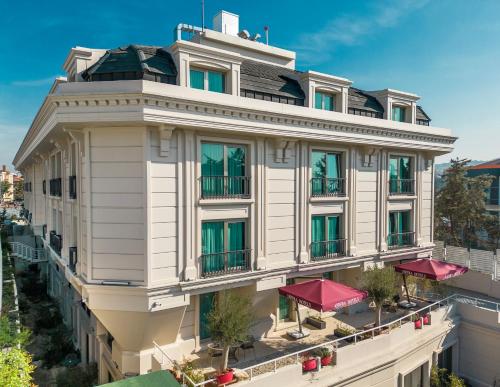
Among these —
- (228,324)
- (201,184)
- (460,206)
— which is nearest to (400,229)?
(228,324)

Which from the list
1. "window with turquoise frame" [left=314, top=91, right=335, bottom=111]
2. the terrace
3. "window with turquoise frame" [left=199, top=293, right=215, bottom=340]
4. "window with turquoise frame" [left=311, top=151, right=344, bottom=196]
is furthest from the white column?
"window with turquoise frame" [left=314, top=91, right=335, bottom=111]

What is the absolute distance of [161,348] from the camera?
1256 cm

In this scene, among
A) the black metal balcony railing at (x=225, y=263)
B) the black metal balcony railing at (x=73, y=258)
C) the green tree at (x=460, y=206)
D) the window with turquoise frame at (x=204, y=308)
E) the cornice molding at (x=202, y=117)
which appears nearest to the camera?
the cornice molding at (x=202, y=117)

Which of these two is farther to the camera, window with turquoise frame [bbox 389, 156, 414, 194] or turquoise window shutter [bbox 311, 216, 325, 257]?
window with turquoise frame [bbox 389, 156, 414, 194]

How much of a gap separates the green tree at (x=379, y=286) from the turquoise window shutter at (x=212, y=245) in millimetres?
7039

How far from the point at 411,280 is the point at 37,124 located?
74.5 ft

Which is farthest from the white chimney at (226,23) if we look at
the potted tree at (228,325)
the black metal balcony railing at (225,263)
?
the potted tree at (228,325)

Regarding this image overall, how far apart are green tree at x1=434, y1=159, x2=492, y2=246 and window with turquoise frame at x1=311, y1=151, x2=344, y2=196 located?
74.3ft

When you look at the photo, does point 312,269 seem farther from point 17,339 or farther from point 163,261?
point 17,339

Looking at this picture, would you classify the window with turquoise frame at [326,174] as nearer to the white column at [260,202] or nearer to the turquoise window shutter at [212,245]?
the white column at [260,202]

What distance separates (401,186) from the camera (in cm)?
1956

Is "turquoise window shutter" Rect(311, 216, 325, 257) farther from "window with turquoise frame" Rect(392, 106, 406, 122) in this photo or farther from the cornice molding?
"window with turquoise frame" Rect(392, 106, 406, 122)

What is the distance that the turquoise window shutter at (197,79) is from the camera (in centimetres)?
1301

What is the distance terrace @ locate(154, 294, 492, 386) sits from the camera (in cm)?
1172
